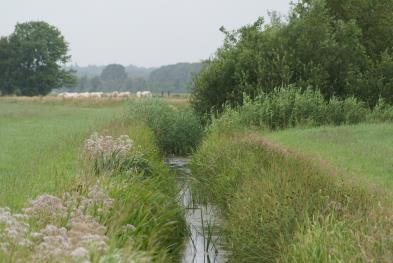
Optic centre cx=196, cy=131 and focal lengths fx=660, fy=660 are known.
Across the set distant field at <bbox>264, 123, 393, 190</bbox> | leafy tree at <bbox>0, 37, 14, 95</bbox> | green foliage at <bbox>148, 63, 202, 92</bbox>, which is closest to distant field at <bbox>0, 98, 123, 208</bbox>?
distant field at <bbox>264, 123, 393, 190</bbox>

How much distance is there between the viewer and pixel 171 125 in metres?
28.6

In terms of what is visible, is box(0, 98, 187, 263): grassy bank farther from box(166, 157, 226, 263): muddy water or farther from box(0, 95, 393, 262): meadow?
box(166, 157, 226, 263): muddy water

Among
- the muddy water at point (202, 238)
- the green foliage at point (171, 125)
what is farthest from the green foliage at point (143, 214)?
the green foliage at point (171, 125)

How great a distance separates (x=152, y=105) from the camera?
30.1 m

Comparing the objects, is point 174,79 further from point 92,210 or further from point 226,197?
point 92,210

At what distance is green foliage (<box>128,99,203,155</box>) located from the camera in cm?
2806

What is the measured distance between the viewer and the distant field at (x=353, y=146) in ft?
46.4

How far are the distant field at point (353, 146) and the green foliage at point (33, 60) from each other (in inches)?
2937

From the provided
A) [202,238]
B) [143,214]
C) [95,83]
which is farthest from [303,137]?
[95,83]

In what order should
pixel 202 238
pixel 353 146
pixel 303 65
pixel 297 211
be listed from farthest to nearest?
pixel 303 65 < pixel 353 146 < pixel 202 238 < pixel 297 211

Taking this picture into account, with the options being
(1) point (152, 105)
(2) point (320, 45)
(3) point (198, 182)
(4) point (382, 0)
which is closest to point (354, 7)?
(4) point (382, 0)

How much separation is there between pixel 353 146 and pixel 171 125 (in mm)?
11539

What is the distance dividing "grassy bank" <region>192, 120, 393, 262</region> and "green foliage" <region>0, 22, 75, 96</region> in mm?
81322

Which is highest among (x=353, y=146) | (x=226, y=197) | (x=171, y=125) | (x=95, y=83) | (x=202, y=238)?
(x=353, y=146)
